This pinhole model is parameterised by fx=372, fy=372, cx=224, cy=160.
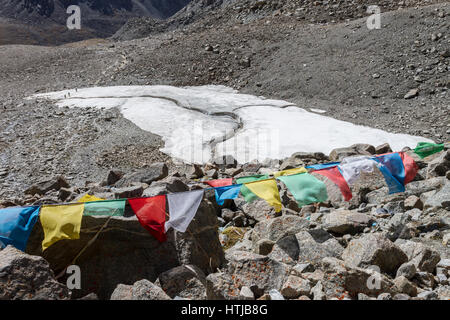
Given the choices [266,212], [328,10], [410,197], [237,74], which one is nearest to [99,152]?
[266,212]

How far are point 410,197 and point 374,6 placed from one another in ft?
77.2

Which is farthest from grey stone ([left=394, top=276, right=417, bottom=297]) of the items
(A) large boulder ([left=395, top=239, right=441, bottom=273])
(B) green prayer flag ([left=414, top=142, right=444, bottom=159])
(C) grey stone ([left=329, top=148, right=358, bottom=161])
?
(C) grey stone ([left=329, top=148, right=358, bottom=161])

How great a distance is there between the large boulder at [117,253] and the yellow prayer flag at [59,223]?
0.43 ft

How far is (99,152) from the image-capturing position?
11.5 m

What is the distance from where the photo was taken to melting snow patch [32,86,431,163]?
1204 centimetres

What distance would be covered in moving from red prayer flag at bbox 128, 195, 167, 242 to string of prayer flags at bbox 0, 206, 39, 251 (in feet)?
3.71

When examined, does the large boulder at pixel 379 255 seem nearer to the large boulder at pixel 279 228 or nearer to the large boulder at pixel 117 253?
the large boulder at pixel 279 228

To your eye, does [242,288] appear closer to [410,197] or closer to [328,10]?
[410,197]

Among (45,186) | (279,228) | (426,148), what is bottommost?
(279,228)

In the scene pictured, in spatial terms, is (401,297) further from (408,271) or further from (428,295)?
(408,271)

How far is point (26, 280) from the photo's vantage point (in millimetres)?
3498

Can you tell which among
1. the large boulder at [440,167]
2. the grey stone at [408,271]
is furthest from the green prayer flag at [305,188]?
the large boulder at [440,167]

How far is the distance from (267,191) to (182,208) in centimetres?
125

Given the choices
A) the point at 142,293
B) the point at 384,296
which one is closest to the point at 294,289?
the point at 384,296
